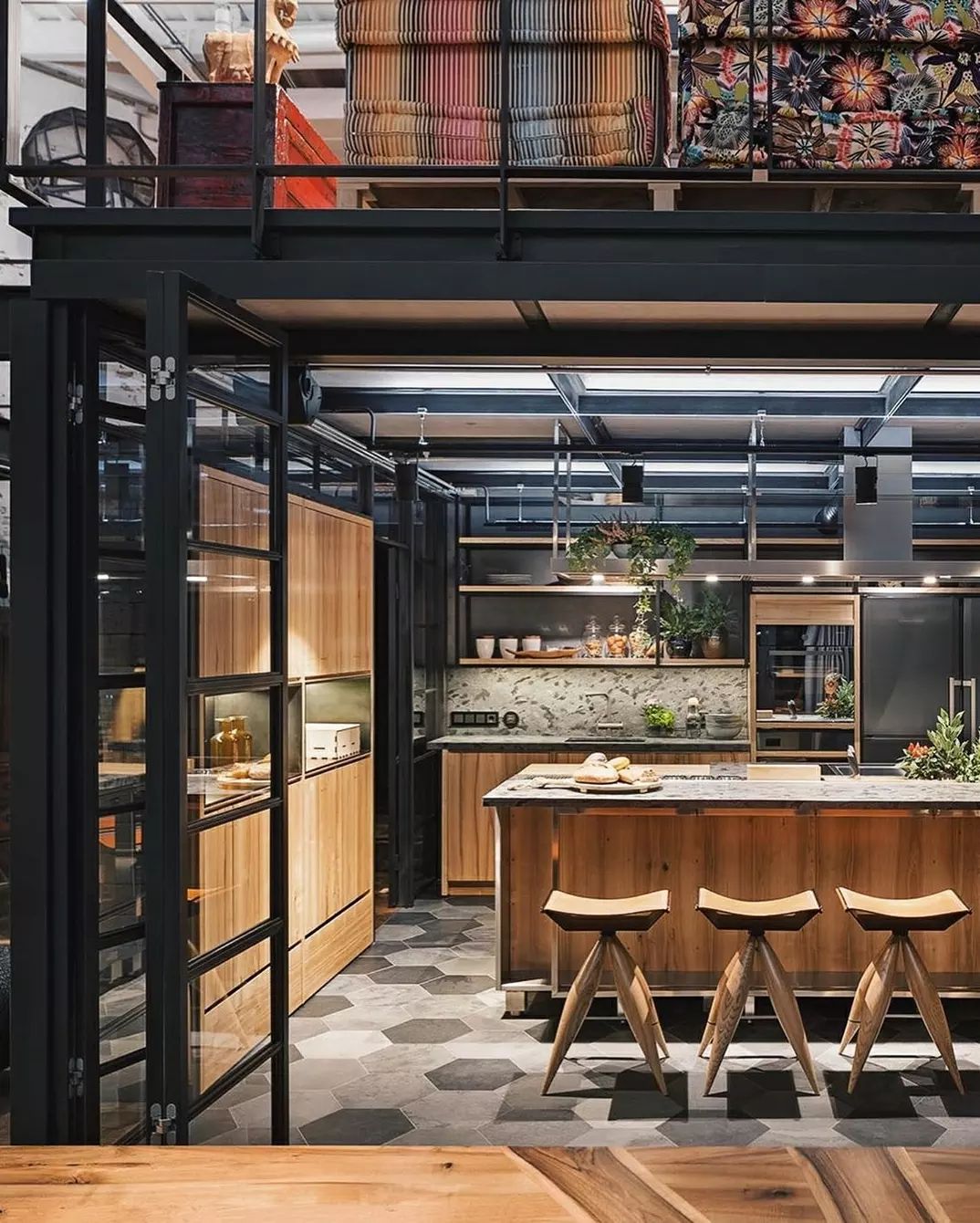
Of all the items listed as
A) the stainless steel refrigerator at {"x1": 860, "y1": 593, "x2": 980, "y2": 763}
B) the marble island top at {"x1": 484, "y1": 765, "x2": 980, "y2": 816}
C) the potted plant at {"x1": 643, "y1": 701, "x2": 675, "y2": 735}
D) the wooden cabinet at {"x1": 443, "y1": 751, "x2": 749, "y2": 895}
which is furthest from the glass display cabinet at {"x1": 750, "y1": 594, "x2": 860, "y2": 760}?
the marble island top at {"x1": 484, "y1": 765, "x2": 980, "y2": 816}

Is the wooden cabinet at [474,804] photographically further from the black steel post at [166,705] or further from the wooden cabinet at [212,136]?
the black steel post at [166,705]

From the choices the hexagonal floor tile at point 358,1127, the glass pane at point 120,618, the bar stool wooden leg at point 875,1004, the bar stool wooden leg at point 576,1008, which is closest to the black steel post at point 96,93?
the glass pane at point 120,618

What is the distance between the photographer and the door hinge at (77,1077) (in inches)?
125

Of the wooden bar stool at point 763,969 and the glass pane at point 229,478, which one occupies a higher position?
the glass pane at point 229,478

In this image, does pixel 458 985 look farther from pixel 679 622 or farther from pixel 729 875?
pixel 679 622

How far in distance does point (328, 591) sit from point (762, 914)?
2.76 meters

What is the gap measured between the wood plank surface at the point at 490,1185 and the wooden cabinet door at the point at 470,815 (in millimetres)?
6134

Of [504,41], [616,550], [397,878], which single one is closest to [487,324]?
[504,41]

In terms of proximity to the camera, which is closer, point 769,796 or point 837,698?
point 769,796

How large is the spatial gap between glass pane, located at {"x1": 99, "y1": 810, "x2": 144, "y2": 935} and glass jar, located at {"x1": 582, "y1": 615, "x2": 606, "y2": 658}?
21.5 ft

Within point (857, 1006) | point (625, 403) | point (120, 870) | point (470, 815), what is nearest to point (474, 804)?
point (470, 815)

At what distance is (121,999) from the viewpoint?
3.30 m

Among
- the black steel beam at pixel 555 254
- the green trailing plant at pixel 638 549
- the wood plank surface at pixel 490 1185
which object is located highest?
the black steel beam at pixel 555 254

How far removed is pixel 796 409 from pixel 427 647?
3481mm
